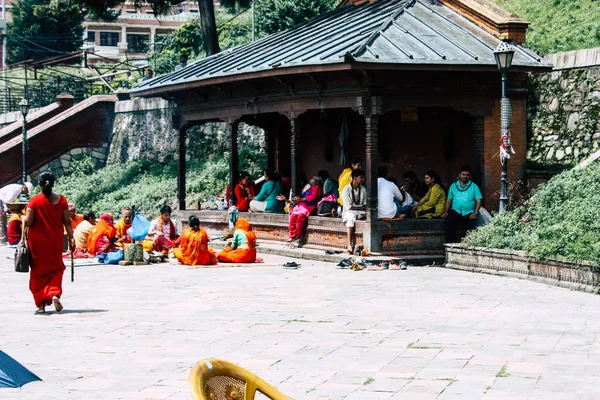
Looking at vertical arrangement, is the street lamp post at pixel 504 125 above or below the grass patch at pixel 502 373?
above

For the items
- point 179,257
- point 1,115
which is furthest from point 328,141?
point 1,115

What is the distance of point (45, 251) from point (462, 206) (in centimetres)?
808

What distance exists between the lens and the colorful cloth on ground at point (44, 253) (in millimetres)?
12305

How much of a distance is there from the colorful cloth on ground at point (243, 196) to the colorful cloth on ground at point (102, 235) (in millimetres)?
3524

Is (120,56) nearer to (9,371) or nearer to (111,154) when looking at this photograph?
(111,154)

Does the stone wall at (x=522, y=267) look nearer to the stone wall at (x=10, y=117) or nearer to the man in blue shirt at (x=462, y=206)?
the man in blue shirt at (x=462, y=206)

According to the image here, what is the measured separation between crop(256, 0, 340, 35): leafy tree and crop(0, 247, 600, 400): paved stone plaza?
2630 centimetres

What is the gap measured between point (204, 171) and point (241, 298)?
17461 millimetres

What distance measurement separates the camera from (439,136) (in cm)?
2097

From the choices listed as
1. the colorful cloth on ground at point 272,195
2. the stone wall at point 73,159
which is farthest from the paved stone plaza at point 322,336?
the stone wall at point 73,159

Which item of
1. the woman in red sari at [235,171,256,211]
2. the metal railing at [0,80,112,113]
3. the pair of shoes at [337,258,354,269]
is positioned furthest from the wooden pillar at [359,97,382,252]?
the metal railing at [0,80,112,113]

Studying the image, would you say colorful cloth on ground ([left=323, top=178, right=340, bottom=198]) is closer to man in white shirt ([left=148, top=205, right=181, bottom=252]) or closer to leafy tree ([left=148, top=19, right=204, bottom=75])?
man in white shirt ([left=148, top=205, right=181, bottom=252])

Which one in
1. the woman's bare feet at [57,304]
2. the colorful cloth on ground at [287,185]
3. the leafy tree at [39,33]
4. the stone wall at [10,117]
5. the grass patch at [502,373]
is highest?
the leafy tree at [39,33]

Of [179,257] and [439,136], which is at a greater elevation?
[439,136]
